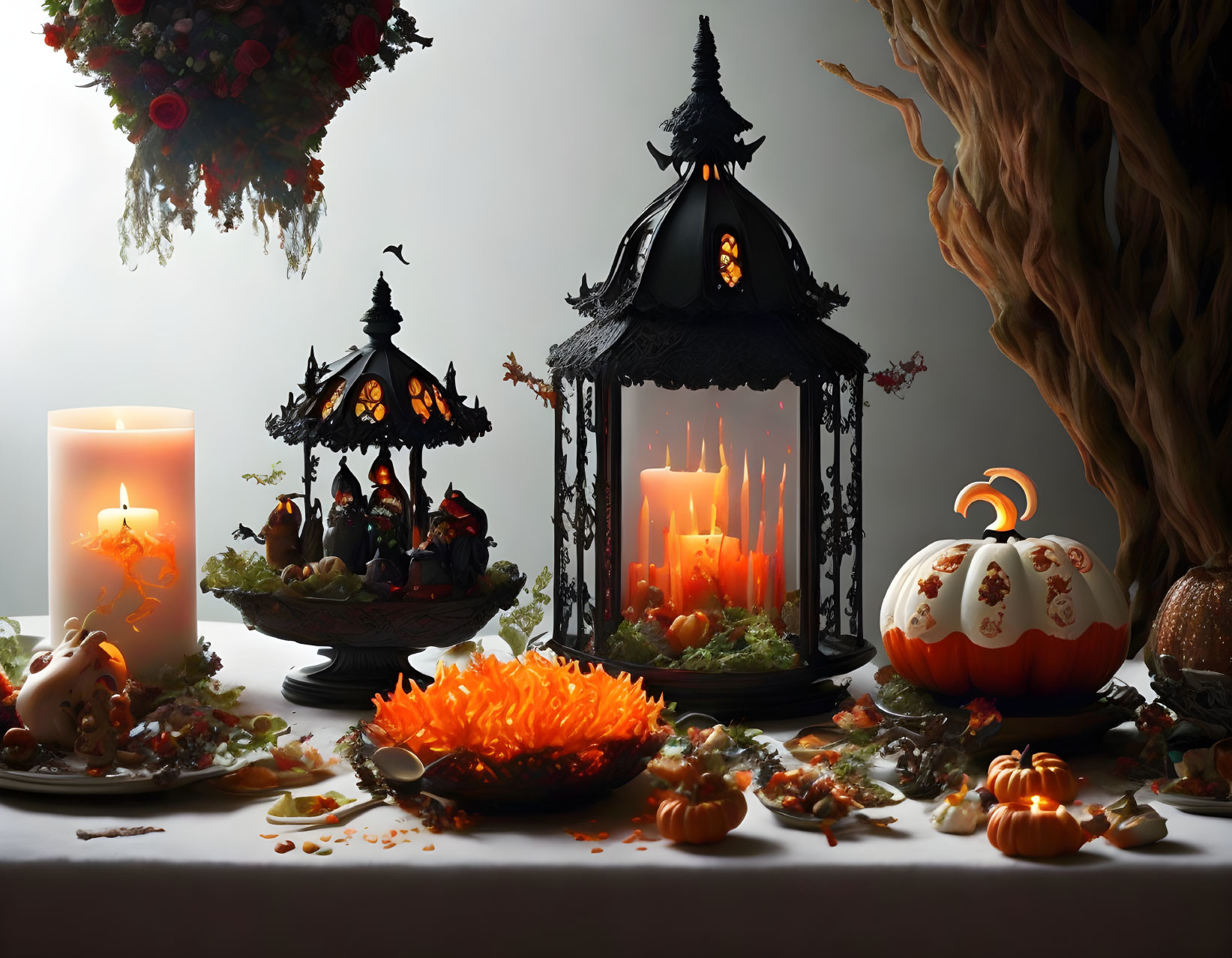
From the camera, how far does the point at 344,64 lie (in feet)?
5.59

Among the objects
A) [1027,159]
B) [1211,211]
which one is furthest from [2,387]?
[1211,211]

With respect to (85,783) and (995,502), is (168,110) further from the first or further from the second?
(995,502)

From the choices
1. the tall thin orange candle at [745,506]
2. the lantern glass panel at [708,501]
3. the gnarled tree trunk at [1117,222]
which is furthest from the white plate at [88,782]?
the gnarled tree trunk at [1117,222]

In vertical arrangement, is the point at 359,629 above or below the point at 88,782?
above

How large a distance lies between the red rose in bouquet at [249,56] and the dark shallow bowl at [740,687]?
0.92 metres

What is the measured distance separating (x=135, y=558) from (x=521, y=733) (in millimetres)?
668

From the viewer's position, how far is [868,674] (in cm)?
199

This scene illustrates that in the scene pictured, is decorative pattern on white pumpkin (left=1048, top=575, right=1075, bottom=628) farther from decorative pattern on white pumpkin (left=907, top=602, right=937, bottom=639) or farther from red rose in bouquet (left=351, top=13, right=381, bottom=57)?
red rose in bouquet (left=351, top=13, right=381, bottom=57)

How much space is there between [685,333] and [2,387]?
2228 millimetres

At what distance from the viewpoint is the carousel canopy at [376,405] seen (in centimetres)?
164

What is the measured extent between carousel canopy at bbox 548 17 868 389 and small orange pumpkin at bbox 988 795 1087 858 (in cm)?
64

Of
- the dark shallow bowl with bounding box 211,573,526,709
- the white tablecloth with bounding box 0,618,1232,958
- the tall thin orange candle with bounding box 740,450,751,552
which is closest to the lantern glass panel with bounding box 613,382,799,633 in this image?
the tall thin orange candle with bounding box 740,450,751,552

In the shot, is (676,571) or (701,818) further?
(676,571)

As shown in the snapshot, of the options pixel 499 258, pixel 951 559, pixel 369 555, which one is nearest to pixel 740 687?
pixel 951 559
